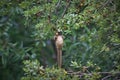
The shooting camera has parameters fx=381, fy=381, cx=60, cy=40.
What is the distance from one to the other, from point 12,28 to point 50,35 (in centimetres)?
203

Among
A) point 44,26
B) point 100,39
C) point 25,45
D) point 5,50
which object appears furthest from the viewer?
point 25,45

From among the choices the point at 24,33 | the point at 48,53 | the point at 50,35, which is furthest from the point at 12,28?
the point at 50,35

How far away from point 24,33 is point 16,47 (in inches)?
21.4

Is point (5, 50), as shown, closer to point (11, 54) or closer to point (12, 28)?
point (11, 54)

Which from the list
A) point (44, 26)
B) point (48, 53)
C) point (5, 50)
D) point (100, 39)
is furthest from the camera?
point (48, 53)

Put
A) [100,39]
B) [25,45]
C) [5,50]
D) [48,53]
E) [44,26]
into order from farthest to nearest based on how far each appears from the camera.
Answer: [48,53] < [25,45] < [5,50] < [100,39] < [44,26]

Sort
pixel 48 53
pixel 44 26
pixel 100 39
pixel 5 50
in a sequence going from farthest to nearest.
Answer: pixel 48 53
pixel 5 50
pixel 100 39
pixel 44 26

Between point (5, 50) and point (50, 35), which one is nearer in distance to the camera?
point (50, 35)

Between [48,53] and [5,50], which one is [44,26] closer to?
[5,50]

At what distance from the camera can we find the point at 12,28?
14.1 feet

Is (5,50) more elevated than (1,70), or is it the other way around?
(5,50)

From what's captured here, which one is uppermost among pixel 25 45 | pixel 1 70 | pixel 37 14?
pixel 37 14

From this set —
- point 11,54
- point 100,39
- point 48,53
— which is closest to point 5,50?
point 11,54

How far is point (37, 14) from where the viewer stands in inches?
89.5
